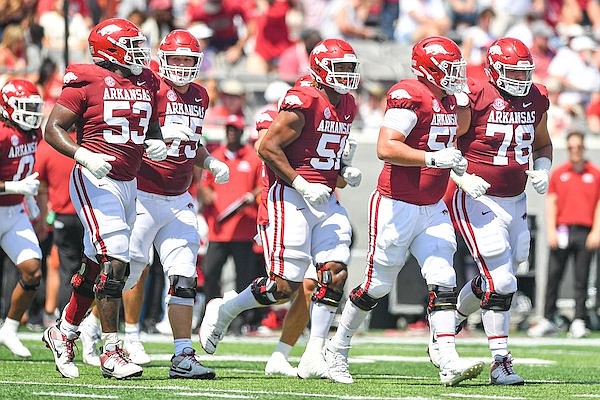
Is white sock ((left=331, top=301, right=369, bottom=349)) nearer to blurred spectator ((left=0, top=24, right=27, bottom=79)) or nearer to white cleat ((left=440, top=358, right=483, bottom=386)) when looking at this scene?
white cleat ((left=440, top=358, right=483, bottom=386))

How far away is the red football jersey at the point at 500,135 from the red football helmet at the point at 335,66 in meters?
0.80

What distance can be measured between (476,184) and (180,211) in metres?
1.89

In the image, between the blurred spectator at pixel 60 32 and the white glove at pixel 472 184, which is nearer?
the white glove at pixel 472 184

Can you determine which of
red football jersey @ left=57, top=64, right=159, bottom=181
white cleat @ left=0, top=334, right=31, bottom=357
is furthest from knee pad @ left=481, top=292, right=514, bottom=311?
white cleat @ left=0, top=334, right=31, bottom=357

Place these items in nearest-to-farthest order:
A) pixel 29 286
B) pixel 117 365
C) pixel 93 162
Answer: pixel 93 162 → pixel 117 365 → pixel 29 286

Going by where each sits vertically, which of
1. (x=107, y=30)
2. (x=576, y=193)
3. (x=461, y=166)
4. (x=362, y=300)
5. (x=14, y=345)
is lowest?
(x=576, y=193)

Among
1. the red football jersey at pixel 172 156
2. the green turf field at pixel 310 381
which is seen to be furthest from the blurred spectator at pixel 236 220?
the red football jersey at pixel 172 156

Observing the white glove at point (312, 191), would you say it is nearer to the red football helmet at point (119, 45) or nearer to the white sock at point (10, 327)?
the red football helmet at point (119, 45)

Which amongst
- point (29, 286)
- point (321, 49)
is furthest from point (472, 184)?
point (29, 286)

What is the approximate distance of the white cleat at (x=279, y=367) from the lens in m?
8.86

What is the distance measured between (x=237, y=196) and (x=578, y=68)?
17.8 feet

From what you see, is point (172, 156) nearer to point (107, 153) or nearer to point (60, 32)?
point (107, 153)

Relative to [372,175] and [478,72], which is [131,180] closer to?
[372,175]

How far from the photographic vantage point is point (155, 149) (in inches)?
322
